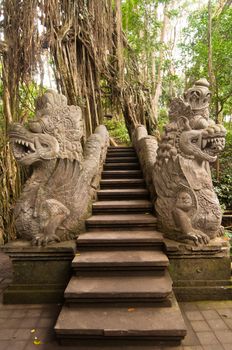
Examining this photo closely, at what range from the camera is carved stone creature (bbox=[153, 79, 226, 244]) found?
122 inches

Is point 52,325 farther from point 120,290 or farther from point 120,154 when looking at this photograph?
point 120,154

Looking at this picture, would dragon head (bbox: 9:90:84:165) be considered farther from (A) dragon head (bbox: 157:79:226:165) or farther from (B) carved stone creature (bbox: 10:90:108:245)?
(A) dragon head (bbox: 157:79:226:165)

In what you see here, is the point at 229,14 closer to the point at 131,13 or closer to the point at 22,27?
the point at 131,13

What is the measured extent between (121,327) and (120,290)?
1.18 feet

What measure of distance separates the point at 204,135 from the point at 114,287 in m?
1.83

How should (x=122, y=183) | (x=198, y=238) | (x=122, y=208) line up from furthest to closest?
1. (x=122, y=183)
2. (x=122, y=208)
3. (x=198, y=238)

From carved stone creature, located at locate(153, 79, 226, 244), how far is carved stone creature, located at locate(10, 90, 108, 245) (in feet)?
3.47

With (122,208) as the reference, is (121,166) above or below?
above

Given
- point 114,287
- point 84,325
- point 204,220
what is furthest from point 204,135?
point 84,325

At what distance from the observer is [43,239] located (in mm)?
3164

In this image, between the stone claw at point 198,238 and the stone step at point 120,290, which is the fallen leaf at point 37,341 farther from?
the stone claw at point 198,238

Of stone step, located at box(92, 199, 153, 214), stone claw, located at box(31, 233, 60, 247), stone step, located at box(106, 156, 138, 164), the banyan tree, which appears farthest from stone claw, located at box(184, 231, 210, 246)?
the banyan tree

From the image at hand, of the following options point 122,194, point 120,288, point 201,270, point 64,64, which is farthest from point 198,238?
point 64,64

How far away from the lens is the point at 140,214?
3889 mm
